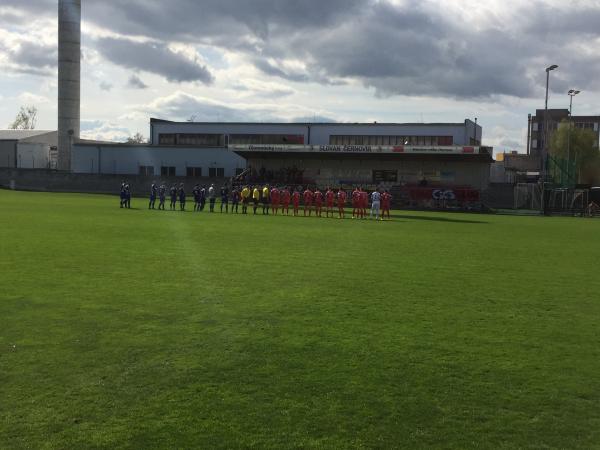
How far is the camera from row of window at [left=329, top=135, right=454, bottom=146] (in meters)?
62.3

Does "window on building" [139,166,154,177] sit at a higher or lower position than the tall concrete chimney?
lower

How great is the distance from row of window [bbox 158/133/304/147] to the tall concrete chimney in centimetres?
1030

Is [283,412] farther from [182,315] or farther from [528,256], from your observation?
[528,256]

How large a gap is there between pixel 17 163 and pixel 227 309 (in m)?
73.8

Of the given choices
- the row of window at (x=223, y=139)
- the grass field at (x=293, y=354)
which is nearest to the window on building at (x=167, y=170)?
the row of window at (x=223, y=139)

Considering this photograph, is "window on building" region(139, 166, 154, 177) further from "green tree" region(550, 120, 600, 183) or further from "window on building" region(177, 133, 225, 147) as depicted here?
"green tree" region(550, 120, 600, 183)

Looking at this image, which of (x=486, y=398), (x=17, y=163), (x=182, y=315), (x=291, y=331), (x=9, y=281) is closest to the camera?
(x=486, y=398)

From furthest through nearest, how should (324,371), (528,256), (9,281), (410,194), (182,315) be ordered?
(410,194) → (528,256) → (9,281) → (182,315) → (324,371)

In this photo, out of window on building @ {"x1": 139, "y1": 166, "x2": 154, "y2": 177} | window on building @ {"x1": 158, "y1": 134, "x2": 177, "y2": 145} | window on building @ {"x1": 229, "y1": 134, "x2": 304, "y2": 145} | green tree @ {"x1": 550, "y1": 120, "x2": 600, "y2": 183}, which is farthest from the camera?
green tree @ {"x1": 550, "y1": 120, "x2": 600, "y2": 183}

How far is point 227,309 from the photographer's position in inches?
336

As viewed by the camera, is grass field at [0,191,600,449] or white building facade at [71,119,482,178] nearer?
grass field at [0,191,600,449]

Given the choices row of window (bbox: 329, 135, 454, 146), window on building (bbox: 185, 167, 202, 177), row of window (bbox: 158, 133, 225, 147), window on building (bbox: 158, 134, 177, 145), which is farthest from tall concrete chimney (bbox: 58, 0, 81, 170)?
row of window (bbox: 329, 135, 454, 146)

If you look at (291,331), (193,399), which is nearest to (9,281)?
(291,331)

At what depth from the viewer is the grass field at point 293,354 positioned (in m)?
4.67
